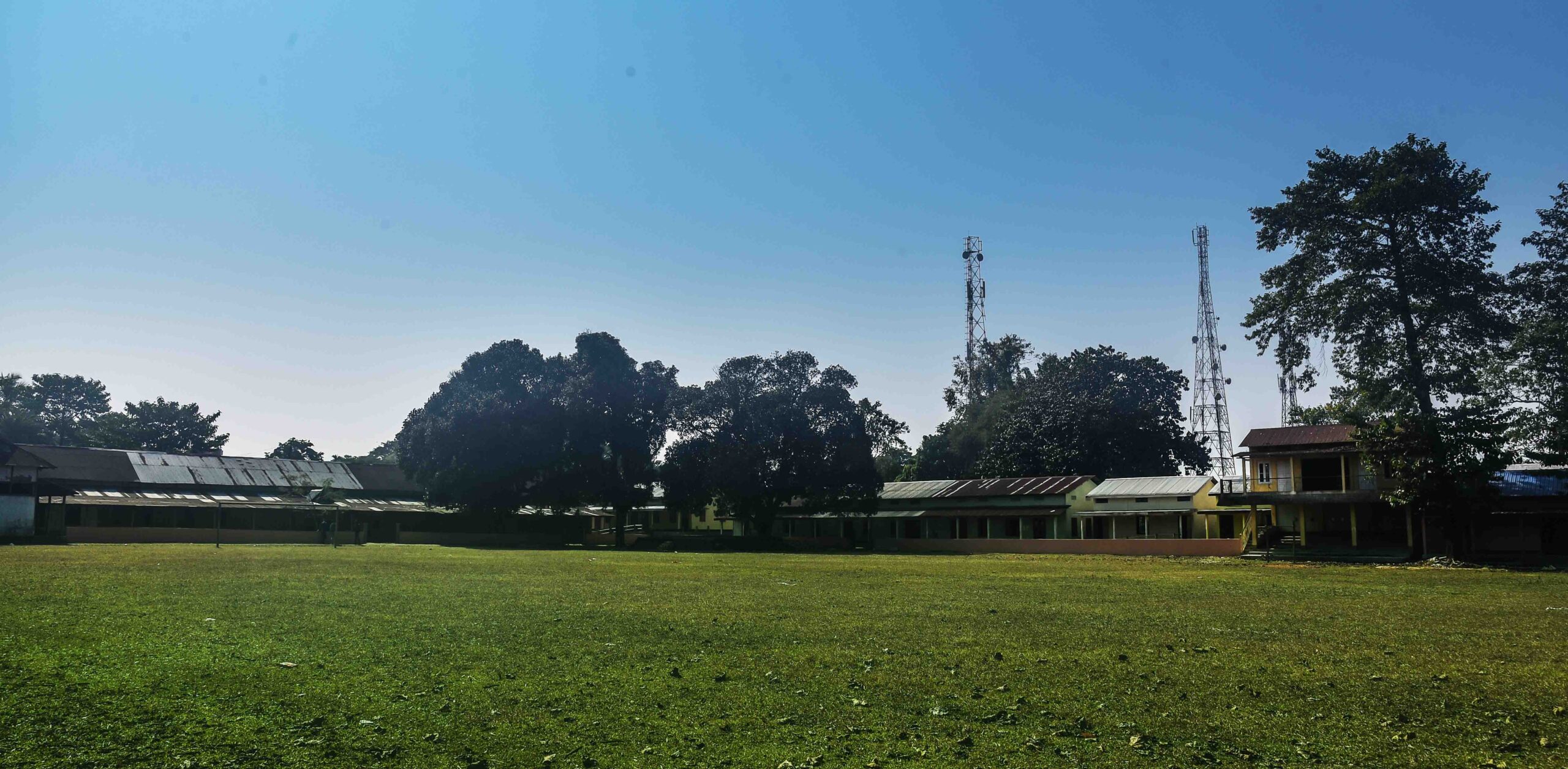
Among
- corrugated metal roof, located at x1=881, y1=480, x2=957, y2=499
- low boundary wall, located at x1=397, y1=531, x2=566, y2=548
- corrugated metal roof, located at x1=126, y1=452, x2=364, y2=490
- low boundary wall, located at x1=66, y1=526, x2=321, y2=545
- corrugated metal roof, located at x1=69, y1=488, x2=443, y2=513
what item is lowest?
low boundary wall, located at x1=397, y1=531, x2=566, y2=548

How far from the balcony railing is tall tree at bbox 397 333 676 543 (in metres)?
38.6

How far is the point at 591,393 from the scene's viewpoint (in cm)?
7425

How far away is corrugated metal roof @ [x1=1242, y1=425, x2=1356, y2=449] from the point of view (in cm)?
5450

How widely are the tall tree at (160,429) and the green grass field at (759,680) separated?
335 ft

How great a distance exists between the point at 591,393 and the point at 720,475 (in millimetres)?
11258

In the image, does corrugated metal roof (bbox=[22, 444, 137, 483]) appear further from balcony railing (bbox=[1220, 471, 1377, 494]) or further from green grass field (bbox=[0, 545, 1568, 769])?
balcony railing (bbox=[1220, 471, 1377, 494])

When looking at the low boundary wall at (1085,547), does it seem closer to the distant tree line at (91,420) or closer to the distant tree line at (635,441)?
the distant tree line at (635,441)

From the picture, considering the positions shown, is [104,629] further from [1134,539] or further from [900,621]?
[1134,539]

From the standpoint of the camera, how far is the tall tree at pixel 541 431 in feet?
236

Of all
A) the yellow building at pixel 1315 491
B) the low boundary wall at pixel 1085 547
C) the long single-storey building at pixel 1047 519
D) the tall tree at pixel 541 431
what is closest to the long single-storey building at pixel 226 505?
the tall tree at pixel 541 431

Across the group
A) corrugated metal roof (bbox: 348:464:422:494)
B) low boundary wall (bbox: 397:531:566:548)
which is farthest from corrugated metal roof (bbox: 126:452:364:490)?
low boundary wall (bbox: 397:531:566:548)

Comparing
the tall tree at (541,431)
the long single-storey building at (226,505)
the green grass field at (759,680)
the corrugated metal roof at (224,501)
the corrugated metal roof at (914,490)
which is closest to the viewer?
the green grass field at (759,680)

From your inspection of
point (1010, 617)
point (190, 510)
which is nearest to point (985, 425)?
point (190, 510)

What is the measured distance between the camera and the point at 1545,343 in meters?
48.8
